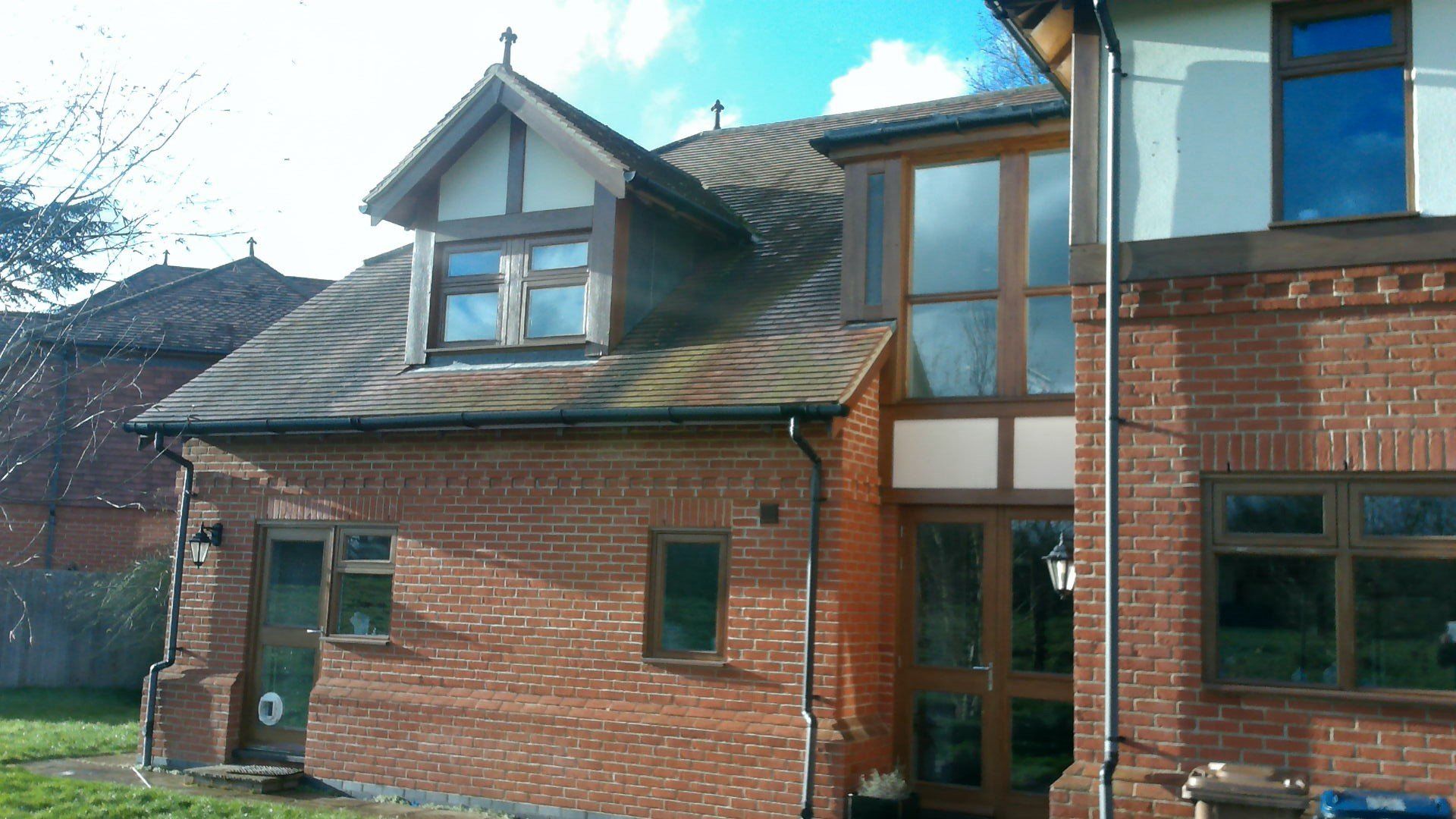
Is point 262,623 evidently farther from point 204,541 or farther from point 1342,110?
point 1342,110

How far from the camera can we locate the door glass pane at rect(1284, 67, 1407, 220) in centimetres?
771

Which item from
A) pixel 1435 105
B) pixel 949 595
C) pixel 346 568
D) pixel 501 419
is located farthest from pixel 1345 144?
pixel 346 568

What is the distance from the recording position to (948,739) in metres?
10.3

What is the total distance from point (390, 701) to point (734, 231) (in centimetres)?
575

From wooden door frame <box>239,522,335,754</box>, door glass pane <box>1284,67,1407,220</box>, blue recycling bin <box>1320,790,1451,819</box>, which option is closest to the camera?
blue recycling bin <box>1320,790,1451,819</box>

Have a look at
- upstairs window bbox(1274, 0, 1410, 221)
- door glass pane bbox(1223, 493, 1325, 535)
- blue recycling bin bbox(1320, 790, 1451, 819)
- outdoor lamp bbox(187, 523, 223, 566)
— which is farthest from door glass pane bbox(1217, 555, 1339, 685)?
outdoor lamp bbox(187, 523, 223, 566)

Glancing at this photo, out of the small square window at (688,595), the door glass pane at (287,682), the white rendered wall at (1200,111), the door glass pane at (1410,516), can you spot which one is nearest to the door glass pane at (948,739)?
the small square window at (688,595)

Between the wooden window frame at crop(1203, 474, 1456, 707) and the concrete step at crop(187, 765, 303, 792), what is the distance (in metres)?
8.18

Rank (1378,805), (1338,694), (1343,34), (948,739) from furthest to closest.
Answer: (948,739), (1343,34), (1338,694), (1378,805)

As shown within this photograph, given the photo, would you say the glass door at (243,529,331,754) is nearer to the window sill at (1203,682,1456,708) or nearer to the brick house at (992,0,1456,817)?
the brick house at (992,0,1456,817)

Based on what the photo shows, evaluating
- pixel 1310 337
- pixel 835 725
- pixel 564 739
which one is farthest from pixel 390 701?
pixel 1310 337

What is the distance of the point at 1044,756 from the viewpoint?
990 centimetres

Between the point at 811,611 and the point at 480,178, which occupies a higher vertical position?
the point at 480,178

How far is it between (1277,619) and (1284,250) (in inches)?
87.2
